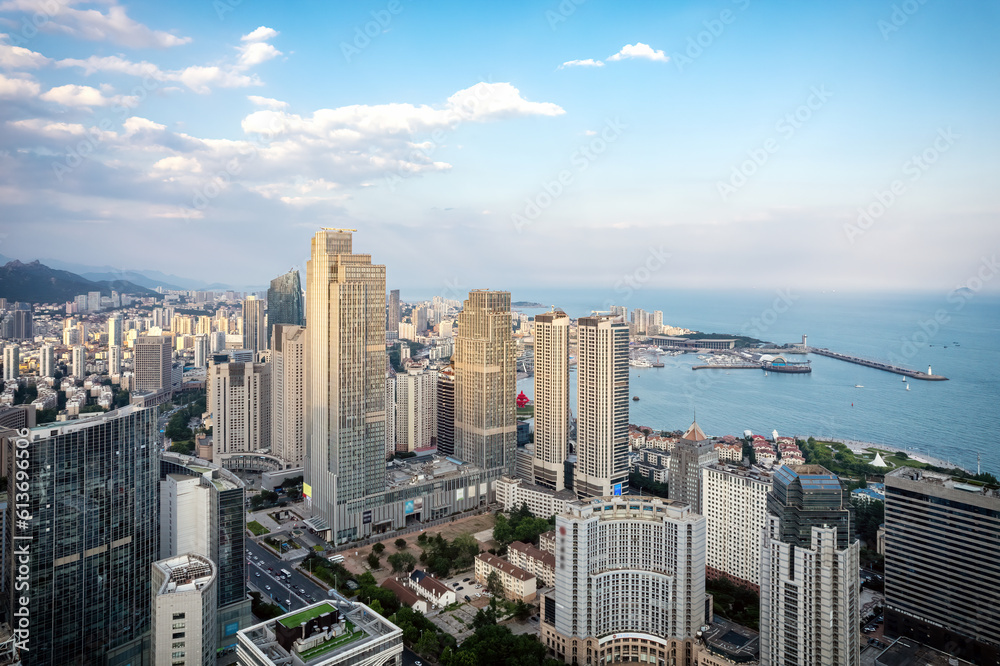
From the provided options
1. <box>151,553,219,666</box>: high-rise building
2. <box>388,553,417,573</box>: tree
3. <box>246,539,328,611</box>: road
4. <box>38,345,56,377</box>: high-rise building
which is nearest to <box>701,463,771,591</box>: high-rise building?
<box>388,553,417,573</box>: tree

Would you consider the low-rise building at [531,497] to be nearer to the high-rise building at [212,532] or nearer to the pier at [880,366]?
the high-rise building at [212,532]

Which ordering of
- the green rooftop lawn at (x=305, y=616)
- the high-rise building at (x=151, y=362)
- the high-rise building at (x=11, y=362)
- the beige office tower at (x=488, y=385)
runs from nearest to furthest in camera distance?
the green rooftop lawn at (x=305, y=616) < the high-rise building at (x=11, y=362) < the beige office tower at (x=488, y=385) < the high-rise building at (x=151, y=362)

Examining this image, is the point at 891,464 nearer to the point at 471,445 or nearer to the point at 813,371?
the point at 471,445

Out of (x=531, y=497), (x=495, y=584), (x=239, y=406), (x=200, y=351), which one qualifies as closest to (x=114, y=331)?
(x=239, y=406)

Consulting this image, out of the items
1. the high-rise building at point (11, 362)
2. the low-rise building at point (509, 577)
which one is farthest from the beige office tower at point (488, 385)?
the high-rise building at point (11, 362)

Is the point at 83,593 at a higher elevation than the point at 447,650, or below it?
higher

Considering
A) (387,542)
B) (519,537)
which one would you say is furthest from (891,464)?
(387,542)
